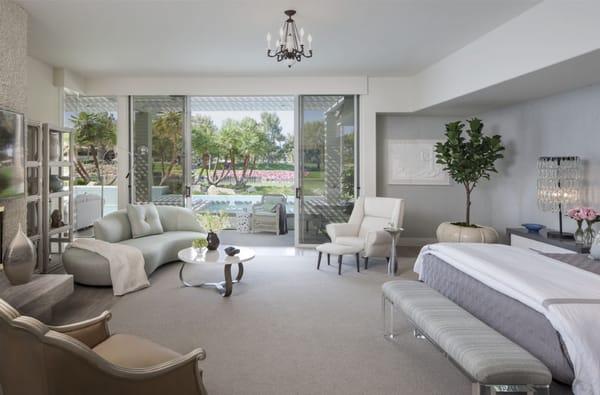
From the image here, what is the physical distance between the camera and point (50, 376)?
4.18 feet

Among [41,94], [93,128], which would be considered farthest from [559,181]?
[93,128]

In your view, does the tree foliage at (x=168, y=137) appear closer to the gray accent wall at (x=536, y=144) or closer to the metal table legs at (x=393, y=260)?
the metal table legs at (x=393, y=260)

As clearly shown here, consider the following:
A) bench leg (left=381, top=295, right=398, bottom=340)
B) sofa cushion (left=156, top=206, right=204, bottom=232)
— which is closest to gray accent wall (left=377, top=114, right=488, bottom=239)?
sofa cushion (left=156, top=206, right=204, bottom=232)

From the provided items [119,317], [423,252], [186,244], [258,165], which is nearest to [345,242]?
[423,252]

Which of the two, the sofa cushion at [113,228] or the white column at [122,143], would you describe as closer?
the sofa cushion at [113,228]

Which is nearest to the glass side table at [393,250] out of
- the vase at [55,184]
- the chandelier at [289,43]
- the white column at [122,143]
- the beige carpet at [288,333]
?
the beige carpet at [288,333]

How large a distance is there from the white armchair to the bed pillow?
8.27ft

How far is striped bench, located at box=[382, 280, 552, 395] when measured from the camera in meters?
1.66

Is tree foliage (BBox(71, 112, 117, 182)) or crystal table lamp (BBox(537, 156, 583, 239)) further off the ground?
tree foliage (BBox(71, 112, 117, 182))

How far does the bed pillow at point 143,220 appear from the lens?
5.15 m

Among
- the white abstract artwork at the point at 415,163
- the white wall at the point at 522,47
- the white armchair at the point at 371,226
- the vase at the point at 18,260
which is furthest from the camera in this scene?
the white abstract artwork at the point at 415,163

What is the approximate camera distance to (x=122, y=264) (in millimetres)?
3994

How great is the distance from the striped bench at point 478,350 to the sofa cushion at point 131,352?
1.39 m

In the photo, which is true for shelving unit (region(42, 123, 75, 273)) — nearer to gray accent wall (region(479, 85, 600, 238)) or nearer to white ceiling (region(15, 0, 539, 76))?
white ceiling (region(15, 0, 539, 76))
